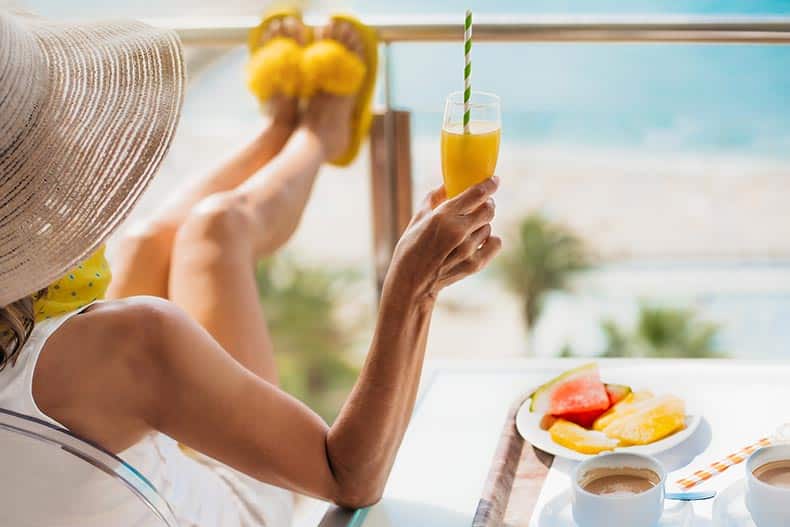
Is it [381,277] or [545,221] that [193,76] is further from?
[381,277]

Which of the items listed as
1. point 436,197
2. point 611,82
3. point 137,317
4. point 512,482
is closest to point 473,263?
point 436,197

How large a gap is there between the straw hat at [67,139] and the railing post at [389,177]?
1090 millimetres

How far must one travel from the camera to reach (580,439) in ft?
3.51

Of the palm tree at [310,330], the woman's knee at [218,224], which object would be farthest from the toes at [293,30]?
the palm tree at [310,330]

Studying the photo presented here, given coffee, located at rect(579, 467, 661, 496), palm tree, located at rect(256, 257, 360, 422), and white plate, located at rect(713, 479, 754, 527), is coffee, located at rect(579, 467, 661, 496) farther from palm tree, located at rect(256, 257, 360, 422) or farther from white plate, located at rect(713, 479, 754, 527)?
palm tree, located at rect(256, 257, 360, 422)

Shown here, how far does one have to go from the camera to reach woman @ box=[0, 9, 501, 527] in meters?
0.89

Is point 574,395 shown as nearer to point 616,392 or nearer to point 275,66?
point 616,392

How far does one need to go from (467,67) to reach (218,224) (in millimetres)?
643

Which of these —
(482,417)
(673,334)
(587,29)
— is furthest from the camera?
(673,334)

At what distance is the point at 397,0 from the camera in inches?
707

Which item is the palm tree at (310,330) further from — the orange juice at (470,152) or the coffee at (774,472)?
the coffee at (774,472)

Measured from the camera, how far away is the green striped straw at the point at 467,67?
1036 millimetres

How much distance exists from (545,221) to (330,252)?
3.60 meters

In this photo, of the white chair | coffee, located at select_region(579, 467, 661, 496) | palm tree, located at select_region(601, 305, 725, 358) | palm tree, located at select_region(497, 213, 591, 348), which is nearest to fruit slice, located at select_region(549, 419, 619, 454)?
coffee, located at select_region(579, 467, 661, 496)
